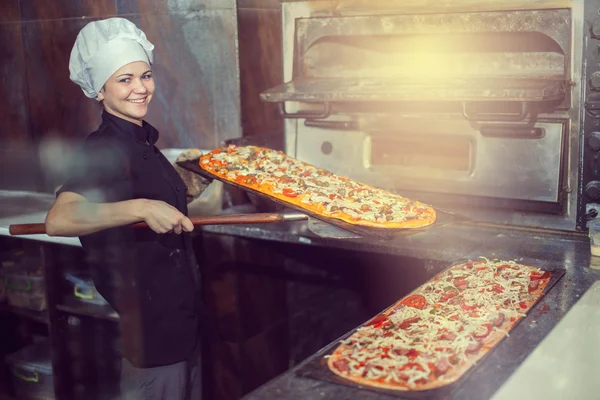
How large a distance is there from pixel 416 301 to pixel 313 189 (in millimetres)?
903

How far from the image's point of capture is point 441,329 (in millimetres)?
2137

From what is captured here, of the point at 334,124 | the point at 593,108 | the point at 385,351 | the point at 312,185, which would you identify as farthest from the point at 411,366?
the point at 334,124

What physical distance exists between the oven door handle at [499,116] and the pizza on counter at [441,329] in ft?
2.21

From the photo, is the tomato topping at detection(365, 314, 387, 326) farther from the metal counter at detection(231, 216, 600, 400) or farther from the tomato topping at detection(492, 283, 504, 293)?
the tomato topping at detection(492, 283, 504, 293)

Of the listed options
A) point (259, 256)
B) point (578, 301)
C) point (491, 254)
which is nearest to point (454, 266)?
point (491, 254)

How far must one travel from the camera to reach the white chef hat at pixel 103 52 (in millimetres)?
2564

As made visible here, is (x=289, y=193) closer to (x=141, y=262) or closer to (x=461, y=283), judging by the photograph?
(x=141, y=262)

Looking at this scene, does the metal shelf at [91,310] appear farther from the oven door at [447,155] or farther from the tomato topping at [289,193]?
the oven door at [447,155]

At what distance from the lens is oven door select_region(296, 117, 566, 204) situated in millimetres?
3094

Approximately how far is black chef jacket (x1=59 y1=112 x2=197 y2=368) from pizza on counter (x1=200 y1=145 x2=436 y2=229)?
0.47 metres

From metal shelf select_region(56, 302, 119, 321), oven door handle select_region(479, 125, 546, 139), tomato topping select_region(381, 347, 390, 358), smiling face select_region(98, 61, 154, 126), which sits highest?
smiling face select_region(98, 61, 154, 126)

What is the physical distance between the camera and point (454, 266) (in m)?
2.75

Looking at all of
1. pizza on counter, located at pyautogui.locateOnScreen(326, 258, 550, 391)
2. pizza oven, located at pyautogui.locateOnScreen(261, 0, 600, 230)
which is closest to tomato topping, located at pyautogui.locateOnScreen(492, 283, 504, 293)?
pizza on counter, located at pyautogui.locateOnScreen(326, 258, 550, 391)

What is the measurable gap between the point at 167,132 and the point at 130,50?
137 centimetres
